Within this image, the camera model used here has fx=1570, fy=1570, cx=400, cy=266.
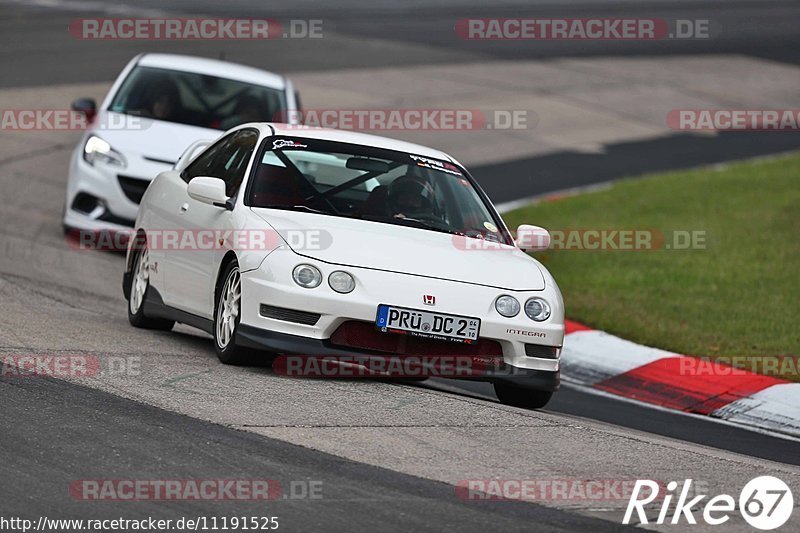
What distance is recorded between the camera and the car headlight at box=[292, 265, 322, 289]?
27.4ft

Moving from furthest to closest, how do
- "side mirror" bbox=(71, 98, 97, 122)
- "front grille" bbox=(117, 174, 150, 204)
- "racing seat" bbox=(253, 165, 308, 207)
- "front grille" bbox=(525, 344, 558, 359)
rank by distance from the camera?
1. "side mirror" bbox=(71, 98, 97, 122)
2. "front grille" bbox=(117, 174, 150, 204)
3. "racing seat" bbox=(253, 165, 308, 207)
4. "front grille" bbox=(525, 344, 558, 359)

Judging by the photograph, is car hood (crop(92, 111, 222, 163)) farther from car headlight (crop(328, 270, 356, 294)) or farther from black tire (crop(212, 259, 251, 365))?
car headlight (crop(328, 270, 356, 294))

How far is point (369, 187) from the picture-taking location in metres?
9.57

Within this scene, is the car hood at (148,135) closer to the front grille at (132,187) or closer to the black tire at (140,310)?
the front grille at (132,187)

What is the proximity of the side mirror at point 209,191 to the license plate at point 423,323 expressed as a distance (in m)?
1.40

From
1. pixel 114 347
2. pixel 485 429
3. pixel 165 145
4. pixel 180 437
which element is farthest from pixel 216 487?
pixel 165 145

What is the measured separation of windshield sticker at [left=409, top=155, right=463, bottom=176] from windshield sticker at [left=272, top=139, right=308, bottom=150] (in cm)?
73

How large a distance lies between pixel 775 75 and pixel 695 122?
5115 millimetres

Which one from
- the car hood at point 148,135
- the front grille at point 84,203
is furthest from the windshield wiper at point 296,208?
the front grille at point 84,203

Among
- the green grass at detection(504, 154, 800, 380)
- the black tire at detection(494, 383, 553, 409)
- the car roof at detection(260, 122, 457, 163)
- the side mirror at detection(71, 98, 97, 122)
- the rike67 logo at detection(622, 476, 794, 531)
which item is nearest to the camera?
the rike67 logo at detection(622, 476, 794, 531)

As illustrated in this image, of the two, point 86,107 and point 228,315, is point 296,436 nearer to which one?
point 228,315

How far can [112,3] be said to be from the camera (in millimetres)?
33062

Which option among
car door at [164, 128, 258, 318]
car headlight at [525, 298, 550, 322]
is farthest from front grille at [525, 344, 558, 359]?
car door at [164, 128, 258, 318]

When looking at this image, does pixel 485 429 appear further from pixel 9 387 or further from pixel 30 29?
pixel 30 29
